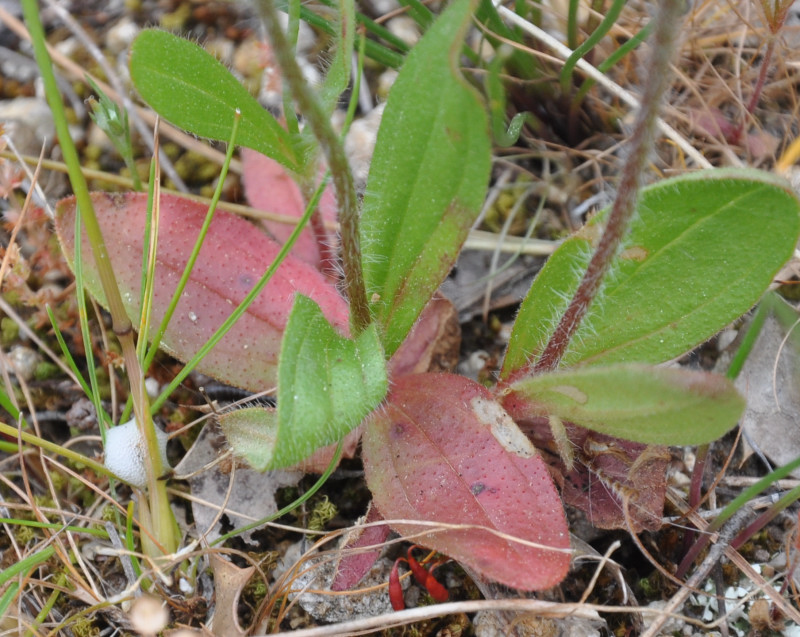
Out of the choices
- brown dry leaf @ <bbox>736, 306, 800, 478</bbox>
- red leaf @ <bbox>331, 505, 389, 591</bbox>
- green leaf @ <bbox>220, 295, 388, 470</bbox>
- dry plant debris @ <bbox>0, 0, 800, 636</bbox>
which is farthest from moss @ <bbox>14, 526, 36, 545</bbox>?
brown dry leaf @ <bbox>736, 306, 800, 478</bbox>

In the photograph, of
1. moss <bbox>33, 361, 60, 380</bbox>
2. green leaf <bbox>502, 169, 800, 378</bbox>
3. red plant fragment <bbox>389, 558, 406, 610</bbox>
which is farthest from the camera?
moss <bbox>33, 361, 60, 380</bbox>

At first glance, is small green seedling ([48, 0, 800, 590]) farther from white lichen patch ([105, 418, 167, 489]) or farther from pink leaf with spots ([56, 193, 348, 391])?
white lichen patch ([105, 418, 167, 489])

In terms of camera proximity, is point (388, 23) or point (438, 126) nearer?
Answer: point (438, 126)

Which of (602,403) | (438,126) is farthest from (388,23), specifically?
(602,403)

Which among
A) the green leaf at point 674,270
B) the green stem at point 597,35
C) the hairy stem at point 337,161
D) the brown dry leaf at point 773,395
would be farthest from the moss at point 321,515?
the green stem at point 597,35

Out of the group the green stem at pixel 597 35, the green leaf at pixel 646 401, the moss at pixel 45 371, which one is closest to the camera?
the green leaf at pixel 646 401

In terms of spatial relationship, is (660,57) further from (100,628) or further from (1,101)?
(1,101)

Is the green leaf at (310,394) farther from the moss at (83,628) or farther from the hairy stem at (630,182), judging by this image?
the moss at (83,628)
